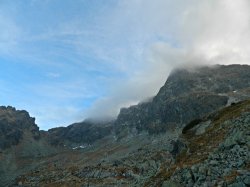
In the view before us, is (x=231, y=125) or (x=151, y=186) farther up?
(x=231, y=125)

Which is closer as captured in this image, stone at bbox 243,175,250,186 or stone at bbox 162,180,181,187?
stone at bbox 243,175,250,186

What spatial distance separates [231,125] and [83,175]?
117362 mm

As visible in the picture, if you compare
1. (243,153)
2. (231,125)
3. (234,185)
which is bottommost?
(234,185)

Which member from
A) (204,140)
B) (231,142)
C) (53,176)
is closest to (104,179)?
(53,176)

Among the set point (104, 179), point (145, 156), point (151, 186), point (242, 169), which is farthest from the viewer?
point (145, 156)

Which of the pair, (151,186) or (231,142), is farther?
(151,186)

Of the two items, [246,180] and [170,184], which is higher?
[170,184]

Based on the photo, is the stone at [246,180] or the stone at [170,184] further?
the stone at [170,184]

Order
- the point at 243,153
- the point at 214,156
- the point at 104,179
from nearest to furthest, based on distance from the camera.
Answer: the point at 243,153
the point at 214,156
the point at 104,179

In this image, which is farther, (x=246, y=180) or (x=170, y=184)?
(x=170, y=184)

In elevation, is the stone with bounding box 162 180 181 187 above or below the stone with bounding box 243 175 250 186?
above

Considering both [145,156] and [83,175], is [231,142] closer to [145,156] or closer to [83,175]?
[83,175]

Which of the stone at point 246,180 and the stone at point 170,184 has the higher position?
the stone at point 170,184

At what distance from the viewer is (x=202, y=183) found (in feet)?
137
